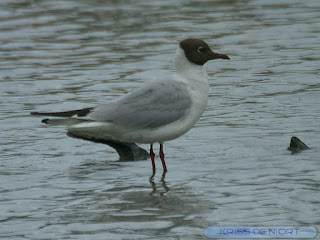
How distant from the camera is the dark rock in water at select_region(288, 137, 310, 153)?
29.3 feet

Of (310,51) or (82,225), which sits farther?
(310,51)

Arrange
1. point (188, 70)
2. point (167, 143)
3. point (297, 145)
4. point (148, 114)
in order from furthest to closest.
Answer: point (167, 143) → point (297, 145) → point (188, 70) → point (148, 114)

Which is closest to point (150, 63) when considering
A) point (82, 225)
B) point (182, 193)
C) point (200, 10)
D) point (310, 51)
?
point (310, 51)

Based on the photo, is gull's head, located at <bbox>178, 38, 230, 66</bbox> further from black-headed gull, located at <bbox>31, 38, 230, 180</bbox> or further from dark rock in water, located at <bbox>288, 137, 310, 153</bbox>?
dark rock in water, located at <bbox>288, 137, 310, 153</bbox>

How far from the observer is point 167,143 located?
32.9 feet

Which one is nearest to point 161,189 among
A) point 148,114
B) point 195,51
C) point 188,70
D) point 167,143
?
point 148,114

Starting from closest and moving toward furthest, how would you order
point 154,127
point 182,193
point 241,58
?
point 182,193 → point 154,127 → point 241,58

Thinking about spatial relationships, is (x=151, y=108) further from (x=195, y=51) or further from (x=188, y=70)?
(x=195, y=51)

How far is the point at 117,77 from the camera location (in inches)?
555

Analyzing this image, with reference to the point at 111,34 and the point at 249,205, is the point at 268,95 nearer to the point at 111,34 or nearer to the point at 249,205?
the point at 249,205

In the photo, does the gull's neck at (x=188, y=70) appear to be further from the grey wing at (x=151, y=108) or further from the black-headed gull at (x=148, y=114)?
the grey wing at (x=151, y=108)

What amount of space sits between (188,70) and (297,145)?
142 cm

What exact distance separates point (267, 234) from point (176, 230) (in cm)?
70

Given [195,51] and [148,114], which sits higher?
[195,51]
